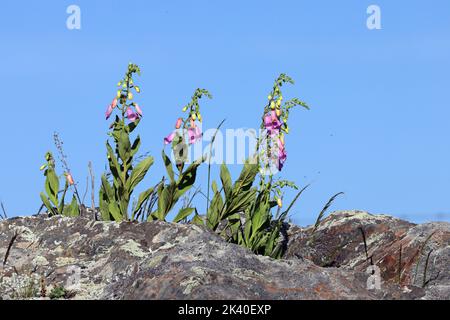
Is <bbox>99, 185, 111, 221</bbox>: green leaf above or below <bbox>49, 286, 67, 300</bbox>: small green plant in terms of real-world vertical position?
above

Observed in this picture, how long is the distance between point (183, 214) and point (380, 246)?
2519mm

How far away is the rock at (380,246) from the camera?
963cm

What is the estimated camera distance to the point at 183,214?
1031 cm

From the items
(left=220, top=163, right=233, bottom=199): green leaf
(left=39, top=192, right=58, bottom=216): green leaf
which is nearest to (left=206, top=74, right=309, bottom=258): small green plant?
(left=220, top=163, right=233, bottom=199): green leaf

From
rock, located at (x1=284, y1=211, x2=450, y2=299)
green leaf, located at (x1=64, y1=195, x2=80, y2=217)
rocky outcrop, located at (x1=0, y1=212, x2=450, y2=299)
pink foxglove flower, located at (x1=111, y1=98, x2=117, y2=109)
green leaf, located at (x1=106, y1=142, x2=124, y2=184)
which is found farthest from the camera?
green leaf, located at (x1=64, y1=195, x2=80, y2=217)

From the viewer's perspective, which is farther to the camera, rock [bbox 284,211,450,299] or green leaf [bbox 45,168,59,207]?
green leaf [bbox 45,168,59,207]

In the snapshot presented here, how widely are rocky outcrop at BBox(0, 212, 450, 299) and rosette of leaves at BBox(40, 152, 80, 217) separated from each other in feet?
1.06

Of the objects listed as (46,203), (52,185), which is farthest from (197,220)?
(46,203)

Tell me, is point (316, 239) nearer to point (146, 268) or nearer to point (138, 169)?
point (138, 169)

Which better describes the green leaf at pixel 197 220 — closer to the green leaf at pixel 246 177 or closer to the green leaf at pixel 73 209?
the green leaf at pixel 246 177

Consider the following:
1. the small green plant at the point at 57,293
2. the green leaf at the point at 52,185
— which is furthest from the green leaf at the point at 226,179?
the small green plant at the point at 57,293

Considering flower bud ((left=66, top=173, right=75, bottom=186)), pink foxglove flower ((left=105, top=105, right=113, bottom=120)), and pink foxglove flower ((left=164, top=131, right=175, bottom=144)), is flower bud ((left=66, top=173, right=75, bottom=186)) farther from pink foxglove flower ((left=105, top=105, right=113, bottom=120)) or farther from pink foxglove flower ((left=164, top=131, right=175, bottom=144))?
pink foxglove flower ((left=164, top=131, right=175, bottom=144))

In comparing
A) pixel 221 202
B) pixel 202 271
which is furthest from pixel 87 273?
pixel 221 202

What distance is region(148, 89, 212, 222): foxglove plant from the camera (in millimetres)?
10172
